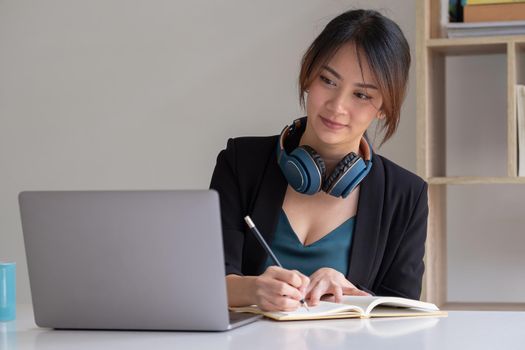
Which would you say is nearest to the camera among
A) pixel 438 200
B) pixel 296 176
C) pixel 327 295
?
pixel 327 295

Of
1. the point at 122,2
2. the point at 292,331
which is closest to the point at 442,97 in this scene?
the point at 122,2

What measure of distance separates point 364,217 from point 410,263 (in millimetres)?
146

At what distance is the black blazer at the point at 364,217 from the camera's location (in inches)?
80.2

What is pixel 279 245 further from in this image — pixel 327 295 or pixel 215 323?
pixel 215 323

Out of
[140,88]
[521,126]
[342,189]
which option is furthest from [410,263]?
[140,88]

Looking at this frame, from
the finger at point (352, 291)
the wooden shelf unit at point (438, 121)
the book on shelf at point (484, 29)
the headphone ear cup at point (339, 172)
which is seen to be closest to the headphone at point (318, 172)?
the headphone ear cup at point (339, 172)

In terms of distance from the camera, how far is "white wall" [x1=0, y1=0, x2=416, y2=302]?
125 inches

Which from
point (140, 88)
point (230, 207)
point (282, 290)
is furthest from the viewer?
point (140, 88)

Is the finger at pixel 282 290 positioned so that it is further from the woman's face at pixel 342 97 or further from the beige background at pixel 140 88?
the beige background at pixel 140 88

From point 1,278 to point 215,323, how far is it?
47 centimetres

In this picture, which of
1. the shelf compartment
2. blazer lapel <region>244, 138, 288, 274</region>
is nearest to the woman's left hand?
blazer lapel <region>244, 138, 288, 274</region>

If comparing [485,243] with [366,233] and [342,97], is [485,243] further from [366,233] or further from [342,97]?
[342,97]

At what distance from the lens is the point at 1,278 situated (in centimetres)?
164

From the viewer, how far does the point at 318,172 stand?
2.01 meters
